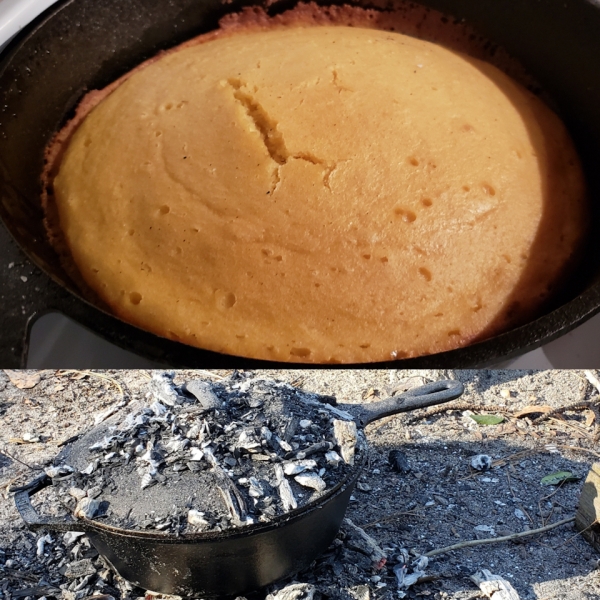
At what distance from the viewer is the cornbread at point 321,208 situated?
35.3 inches

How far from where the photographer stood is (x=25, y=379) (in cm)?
186

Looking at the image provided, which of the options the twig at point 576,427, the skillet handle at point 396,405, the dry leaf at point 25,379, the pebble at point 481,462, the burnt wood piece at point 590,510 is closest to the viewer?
the skillet handle at point 396,405

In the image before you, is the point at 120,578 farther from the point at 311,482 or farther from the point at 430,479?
the point at 430,479

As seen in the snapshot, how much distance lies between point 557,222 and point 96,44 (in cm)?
93

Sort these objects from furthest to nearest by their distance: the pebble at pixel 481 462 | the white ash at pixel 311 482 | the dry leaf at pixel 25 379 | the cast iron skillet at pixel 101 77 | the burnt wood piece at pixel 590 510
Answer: the dry leaf at pixel 25 379
the pebble at pixel 481 462
the burnt wood piece at pixel 590 510
the white ash at pixel 311 482
the cast iron skillet at pixel 101 77

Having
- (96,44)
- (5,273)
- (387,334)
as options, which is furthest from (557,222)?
(96,44)

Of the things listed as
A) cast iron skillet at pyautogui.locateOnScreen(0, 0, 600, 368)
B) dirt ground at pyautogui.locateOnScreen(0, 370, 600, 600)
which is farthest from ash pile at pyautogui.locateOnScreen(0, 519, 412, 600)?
cast iron skillet at pyautogui.locateOnScreen(0, 0, 600, 368)

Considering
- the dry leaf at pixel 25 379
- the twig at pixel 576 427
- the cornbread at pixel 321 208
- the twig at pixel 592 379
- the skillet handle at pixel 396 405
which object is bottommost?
the twig at pixel 576 427

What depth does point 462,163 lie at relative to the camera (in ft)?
3.31

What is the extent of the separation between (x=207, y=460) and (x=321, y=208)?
43cm

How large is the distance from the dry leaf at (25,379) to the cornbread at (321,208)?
87 centimetres

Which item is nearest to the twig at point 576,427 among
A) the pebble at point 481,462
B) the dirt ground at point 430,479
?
the dirt ground at point 430,479

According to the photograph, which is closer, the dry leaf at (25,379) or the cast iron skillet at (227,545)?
the cast iron skillet at (227,545)

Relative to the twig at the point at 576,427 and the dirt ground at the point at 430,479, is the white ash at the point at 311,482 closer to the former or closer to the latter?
the dirt ground at the point at 430,479
